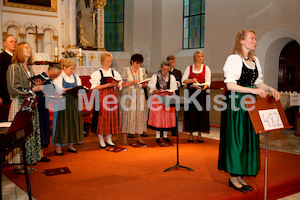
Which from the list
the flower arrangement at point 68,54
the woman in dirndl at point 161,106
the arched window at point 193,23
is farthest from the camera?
the arched window at point 193,23

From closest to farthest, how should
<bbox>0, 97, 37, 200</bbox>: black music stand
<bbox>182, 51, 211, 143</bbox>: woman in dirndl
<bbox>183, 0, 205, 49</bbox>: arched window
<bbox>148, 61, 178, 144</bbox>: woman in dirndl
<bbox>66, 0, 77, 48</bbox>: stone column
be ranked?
<bbox>0, 97, 37, 200</bbox>: black music stand, <bbox>148, 61, 178, 144</bbox>: woman in dirndl, <bbox>182, 51, 211, 143</bbox>: woman in dirndl, <bbox>66, 0, 77, 48</bbox>: stone column, <bbox>183, 0, 205, 49</bbox>: arched window

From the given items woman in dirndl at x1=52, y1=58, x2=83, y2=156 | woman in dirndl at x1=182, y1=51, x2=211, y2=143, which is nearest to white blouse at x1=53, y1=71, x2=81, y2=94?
woman in dirndl at x1=52, y1=58, x2=83, y2=156

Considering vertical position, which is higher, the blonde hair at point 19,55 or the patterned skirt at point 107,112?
the blonde hair at point 19,55

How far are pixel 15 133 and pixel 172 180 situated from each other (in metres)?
1.97

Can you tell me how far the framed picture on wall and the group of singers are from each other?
4549 mm

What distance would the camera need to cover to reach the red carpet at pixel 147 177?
328 cm

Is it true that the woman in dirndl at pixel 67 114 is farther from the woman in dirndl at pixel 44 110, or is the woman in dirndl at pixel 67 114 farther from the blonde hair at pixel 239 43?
the blonde hair at pixel 239 43

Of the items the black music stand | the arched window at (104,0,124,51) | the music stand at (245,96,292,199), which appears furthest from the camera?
the arched window at (104,0,124,51)

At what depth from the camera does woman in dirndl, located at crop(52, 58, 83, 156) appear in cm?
469

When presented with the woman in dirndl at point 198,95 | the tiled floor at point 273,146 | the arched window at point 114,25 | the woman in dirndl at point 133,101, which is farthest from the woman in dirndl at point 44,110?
the arched window at point 114,25

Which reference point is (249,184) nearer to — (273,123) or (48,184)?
(273,123)

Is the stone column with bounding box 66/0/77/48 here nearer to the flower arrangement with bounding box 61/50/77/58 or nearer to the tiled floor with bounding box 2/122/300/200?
the flower arrangement with bounding box 61/50/77/58

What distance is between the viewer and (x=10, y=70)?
3.77m

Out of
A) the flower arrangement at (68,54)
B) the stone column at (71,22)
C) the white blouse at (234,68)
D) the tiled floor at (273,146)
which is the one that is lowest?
the tiled floor at (273,146)
